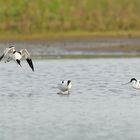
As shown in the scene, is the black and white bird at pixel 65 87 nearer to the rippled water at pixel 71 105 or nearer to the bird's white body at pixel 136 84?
the rippled water at pixel 71 105

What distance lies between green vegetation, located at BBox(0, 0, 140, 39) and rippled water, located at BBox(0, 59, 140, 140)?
11.1 meters

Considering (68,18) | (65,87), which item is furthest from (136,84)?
(68,18)

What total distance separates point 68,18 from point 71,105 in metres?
22.4

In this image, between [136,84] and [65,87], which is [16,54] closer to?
[65,87]

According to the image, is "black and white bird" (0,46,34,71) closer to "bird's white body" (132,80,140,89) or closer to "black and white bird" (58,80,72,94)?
"black and white bird" (58,80,72,94)

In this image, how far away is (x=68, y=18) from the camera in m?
39.8

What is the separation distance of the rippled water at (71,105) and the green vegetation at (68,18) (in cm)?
1111

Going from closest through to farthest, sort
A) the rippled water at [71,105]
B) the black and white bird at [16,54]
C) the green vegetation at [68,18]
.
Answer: the rippled water at [71,105] < the black and white bird at [16,54] < the green vegetation at [68,18]

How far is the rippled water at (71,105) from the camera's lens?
14.5 metres

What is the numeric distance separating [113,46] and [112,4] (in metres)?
8.57

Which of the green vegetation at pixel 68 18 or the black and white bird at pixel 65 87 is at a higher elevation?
the green vegetation at pixel 68 18

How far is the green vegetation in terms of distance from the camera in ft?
123

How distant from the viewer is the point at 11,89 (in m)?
20.3

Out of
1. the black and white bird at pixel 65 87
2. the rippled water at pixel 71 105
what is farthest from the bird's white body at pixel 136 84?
the black and white bird at pixel 65 87
